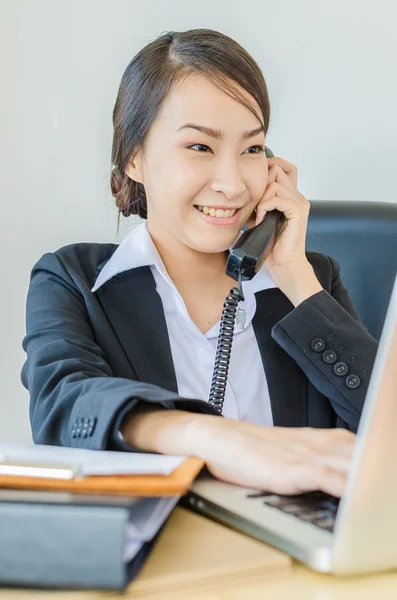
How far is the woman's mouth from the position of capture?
1.49m

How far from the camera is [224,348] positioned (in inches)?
55.4

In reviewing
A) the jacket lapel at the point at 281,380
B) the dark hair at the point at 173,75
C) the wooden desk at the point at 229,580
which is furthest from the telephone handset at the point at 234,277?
the wooden desk at the point at 229,580

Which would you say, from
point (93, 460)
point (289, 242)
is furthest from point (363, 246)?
point (93, 460)

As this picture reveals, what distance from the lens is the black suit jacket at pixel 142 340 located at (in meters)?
1.19

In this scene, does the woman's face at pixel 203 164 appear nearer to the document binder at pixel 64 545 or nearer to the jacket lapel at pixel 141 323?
the jacket lapel at pixel 141 323

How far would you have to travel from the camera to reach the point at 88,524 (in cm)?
55

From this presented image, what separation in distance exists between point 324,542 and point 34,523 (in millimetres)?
210

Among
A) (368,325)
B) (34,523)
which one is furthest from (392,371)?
(368,325)

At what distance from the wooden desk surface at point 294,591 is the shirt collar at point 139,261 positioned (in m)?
0.92

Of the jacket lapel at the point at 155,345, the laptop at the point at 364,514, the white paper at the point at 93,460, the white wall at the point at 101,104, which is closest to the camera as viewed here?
the laptop at the point at 364,514

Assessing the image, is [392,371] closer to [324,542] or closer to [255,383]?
[324,542]

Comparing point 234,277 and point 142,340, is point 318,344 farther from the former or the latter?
point 142,340

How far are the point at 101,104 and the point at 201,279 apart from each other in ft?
2.59

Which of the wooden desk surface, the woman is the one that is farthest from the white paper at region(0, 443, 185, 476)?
the woman
